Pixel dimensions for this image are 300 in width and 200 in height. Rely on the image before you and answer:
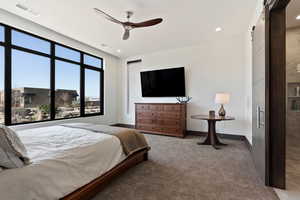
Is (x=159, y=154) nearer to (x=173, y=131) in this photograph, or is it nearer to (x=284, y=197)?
(x=173, y=131)

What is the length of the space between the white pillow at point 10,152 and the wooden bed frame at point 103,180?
0.52m

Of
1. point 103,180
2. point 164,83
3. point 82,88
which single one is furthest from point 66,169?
point 164,83

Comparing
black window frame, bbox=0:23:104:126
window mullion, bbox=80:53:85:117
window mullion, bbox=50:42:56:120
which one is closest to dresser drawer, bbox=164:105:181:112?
black window frame, bbox=0:23:104:126

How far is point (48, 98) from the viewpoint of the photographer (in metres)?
3.93

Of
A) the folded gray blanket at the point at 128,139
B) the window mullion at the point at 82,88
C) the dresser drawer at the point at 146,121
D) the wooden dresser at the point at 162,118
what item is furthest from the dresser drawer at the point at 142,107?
the folded gray blanket at the point at 128,139

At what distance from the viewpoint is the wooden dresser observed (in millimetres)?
4418

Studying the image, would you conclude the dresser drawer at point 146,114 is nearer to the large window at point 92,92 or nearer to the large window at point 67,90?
the large window at point 92,92

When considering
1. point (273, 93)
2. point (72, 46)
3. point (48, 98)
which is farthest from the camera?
point (72, 46)

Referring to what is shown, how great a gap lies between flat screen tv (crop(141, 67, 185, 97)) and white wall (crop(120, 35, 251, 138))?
235 mm

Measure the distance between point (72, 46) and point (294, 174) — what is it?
5.82 m

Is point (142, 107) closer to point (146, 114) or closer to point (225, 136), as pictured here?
point (146, 114)

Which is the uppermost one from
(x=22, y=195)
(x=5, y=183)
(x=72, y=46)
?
(x=72, y=46)

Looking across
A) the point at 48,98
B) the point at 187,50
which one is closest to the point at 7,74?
the point at 48,98

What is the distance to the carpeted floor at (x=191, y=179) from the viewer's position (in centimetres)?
174
